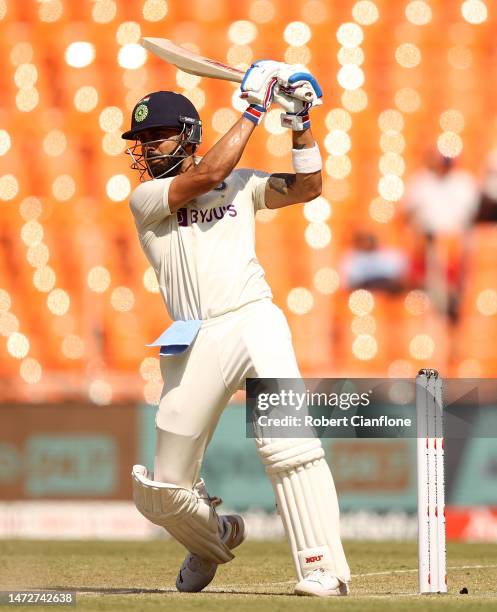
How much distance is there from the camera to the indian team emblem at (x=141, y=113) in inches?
A: 194

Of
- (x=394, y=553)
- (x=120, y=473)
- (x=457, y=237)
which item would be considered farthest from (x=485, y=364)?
(x=394, y=553)

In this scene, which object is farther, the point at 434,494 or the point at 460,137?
the point at 460,137

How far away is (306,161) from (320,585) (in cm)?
147

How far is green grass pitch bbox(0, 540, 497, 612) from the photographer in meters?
4.24

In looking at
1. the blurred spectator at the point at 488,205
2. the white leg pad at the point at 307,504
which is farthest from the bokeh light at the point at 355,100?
the white leg pad at the point at 307,504

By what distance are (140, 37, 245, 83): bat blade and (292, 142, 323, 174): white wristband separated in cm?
43

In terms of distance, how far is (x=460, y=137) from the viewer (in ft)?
46.2

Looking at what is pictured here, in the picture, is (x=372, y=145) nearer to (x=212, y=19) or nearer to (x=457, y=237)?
(x=457, y=237)

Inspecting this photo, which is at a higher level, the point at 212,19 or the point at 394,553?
the point at 212,19

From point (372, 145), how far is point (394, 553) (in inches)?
277

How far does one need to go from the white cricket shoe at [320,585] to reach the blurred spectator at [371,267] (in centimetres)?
857

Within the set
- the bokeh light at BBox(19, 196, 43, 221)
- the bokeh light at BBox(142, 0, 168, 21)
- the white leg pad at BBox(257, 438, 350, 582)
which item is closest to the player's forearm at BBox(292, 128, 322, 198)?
the white leg pad at BBox(257, 438, 350, 582)

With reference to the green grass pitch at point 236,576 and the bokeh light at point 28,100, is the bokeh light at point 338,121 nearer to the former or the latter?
the bokeh light at point 28,100

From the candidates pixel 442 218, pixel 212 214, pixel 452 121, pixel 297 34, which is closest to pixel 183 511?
pixel 212 214
